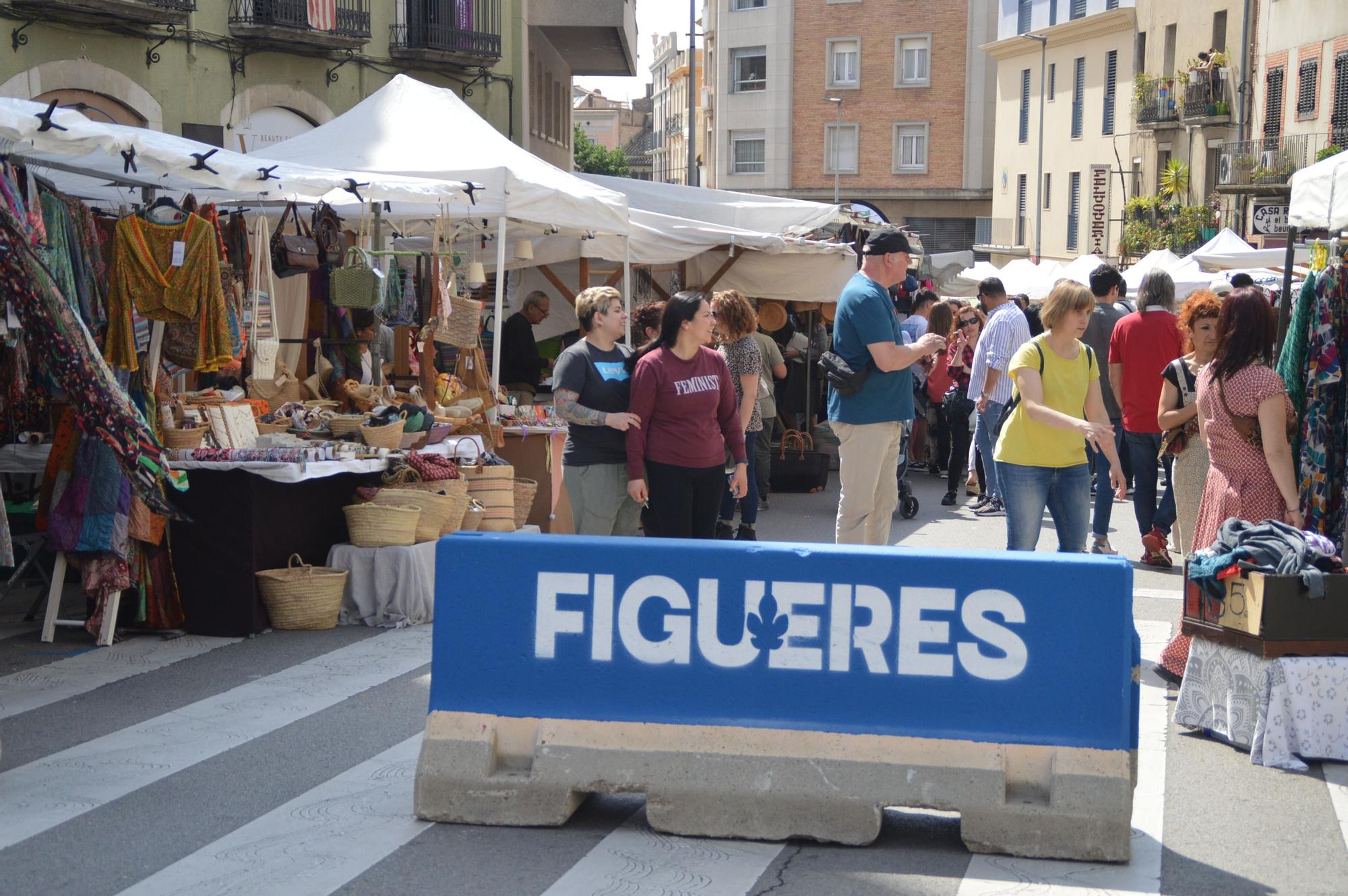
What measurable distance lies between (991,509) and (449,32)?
51.2 feet

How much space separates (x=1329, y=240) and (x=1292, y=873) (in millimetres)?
4854

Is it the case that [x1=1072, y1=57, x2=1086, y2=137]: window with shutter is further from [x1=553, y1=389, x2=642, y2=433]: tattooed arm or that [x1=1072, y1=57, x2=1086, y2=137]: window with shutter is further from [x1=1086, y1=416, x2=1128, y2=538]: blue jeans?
[x1=553, y1=389, x2=642, y2=433]: tattooed arm

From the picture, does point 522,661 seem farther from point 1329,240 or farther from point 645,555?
point 1329,240

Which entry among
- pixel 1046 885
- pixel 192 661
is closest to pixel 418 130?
pixel 192 661

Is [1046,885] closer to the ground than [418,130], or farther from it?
closer to the ground

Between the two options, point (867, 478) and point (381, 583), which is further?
point (381, 583)

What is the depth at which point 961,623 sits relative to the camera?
16.1 ft

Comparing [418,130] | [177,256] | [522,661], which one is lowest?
[522,661]

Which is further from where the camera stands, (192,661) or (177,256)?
(177,256)

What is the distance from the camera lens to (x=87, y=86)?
61.9ft

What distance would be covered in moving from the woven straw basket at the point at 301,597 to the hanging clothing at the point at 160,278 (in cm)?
136

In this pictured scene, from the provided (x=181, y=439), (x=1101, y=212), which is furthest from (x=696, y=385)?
(x=1101, y=212)

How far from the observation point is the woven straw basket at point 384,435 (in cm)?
958

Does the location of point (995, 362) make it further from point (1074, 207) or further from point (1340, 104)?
point (1074, 207)
